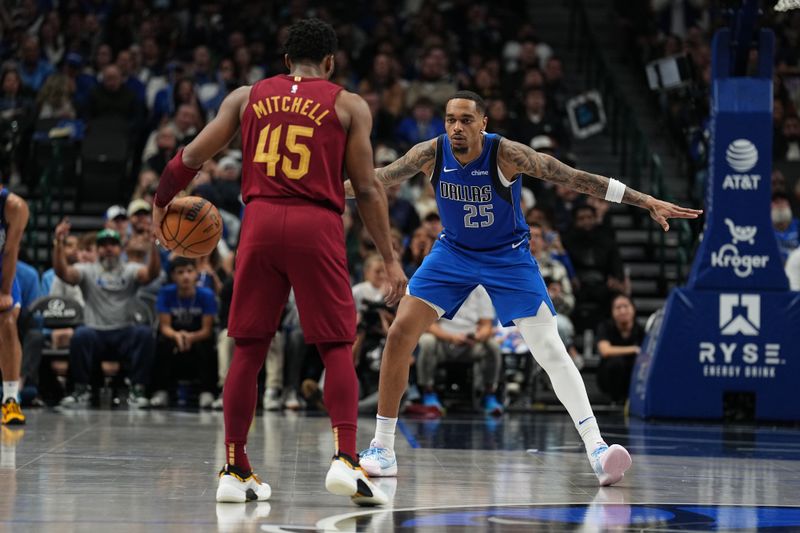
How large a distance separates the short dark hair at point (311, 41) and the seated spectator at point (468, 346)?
690 cm

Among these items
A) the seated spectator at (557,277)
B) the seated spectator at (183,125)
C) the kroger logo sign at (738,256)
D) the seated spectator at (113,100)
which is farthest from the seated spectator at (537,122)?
the kroger logo sign at (738,256)

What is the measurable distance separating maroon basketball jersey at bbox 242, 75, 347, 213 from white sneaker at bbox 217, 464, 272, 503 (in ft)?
4.03

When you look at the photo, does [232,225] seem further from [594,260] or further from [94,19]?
[94,19]

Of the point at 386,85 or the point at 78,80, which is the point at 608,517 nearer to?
the point at 386,85

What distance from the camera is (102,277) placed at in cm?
1288

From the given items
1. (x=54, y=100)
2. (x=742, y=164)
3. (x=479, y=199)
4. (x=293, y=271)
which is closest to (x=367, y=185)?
(x=293, y=271)

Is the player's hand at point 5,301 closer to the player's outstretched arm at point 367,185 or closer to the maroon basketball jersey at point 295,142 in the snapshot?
the maroon basketball jersey at point 295,142

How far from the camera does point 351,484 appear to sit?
5.54 meters

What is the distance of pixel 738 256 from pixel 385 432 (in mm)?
5142

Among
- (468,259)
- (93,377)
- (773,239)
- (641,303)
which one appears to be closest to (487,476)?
(468,259)

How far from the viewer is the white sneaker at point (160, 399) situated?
41.6 feet

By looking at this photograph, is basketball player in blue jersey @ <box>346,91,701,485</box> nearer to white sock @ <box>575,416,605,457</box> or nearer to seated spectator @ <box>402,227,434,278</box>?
white sock @ <box>575,416,605,457</box>

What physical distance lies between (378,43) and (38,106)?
4.70m

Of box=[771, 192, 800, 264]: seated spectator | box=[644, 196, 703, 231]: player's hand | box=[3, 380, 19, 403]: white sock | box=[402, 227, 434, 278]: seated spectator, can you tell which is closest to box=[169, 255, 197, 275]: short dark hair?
box=[402, 227, 434, 278]: seated spectator
